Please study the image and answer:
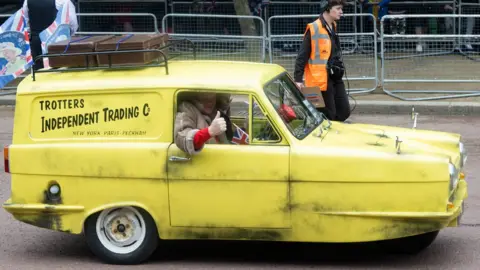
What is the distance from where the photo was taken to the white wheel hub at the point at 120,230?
22.8ft

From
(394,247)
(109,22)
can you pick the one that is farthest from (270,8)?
(394,247)

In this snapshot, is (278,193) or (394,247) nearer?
(278,193)

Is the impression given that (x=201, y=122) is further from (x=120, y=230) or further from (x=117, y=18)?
(x=117, y=18)

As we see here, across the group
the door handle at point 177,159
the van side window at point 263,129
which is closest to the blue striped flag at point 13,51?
the door handle at point 177,159

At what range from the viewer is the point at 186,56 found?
37.3 feet

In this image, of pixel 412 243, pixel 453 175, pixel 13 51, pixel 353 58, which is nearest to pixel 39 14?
pixel 13 51

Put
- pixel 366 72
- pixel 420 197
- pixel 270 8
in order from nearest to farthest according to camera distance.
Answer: pixel 420 197
pixel 366 72
pixel 270 8

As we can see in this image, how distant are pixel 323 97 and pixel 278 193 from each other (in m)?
3.52

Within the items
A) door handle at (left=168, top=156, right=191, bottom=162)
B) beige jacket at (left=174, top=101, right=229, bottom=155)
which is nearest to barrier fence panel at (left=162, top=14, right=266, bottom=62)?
beige jacket at (left=174, top=101, right=229, bottom=155)

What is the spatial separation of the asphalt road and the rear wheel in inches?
2.9

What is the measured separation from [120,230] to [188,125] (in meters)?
0.95

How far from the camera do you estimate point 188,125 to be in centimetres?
678

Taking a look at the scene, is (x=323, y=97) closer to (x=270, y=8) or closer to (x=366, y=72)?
(x=366, y=72)

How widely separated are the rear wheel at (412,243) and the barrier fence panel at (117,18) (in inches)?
364
